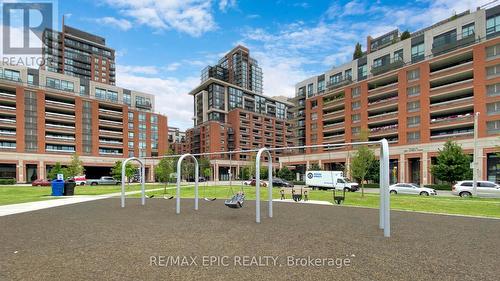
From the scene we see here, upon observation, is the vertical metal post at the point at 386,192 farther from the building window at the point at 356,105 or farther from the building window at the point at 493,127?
the building window at the point at 356,105

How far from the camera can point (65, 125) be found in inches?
2810

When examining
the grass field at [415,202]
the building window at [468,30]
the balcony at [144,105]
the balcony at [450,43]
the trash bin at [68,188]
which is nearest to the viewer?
the grass field at [415,202]

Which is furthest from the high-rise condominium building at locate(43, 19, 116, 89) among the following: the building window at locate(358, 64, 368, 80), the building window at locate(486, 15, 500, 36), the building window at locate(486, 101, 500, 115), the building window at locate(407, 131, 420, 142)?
the building window at locate(486, 101, 500, 115)

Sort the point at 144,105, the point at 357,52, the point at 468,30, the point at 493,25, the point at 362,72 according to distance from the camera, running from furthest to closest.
Answer: the point at 144,105
the point at 357,52
the point at 362,72
the point at 468,30
the point at 493,25

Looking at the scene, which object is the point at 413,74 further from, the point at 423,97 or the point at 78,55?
the point at 78,55

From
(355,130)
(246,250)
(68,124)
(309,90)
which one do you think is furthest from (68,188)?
(309,90)

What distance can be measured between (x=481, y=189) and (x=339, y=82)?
47287 millimetres

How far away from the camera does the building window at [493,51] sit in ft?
146

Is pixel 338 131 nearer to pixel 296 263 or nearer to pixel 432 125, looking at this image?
pixel 432 125

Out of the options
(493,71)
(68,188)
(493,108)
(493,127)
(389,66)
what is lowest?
(68,188)

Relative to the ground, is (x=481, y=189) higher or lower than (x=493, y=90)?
lower

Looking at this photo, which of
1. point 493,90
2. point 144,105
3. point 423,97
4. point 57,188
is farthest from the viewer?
point 144,105

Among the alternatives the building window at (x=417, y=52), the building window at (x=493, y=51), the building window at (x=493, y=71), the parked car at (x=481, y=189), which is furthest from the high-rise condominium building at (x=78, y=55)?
the parked car at (x=481, y=189)

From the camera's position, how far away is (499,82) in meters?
44.0
